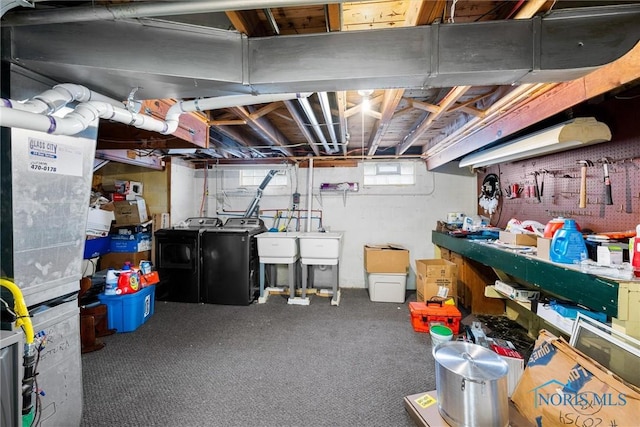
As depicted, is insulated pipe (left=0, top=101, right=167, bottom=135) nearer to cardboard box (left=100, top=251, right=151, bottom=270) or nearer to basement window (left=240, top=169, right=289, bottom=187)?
cardboard box (left=100, top=251, right=151, bottom=270)

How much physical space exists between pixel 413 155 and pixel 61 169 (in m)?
3.97

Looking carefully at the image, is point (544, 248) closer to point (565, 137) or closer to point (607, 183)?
point (607, 183)

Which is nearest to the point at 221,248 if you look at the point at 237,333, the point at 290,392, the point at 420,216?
the point at 237,333

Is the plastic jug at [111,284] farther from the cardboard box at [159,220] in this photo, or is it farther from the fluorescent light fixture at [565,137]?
the fluorescent light fixture at [565,137]

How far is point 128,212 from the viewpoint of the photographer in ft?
12.4

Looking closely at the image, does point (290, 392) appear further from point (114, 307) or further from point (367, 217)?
point (367, 217)

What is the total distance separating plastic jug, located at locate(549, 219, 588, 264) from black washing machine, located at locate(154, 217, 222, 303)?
374cm

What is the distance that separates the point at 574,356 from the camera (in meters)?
1.44

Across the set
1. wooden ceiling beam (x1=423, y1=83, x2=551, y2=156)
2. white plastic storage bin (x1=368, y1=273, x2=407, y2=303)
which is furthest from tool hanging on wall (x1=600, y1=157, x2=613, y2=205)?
white plastic storage bin (x1=368, y1=273, x2=407, y2=303)

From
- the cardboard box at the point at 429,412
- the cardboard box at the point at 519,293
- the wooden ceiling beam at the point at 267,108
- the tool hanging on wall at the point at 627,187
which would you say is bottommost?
the cardboard box at the point at 429,412

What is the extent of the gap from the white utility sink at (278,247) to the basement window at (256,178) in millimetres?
1199

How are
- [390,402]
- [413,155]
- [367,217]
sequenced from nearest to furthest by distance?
[390,402], [413,155], [367,217]

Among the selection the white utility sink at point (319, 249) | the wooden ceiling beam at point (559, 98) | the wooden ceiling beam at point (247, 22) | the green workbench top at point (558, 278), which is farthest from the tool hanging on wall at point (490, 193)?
the wooden ceiling beam at point (247, 22)

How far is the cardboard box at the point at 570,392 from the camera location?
1203 mm
